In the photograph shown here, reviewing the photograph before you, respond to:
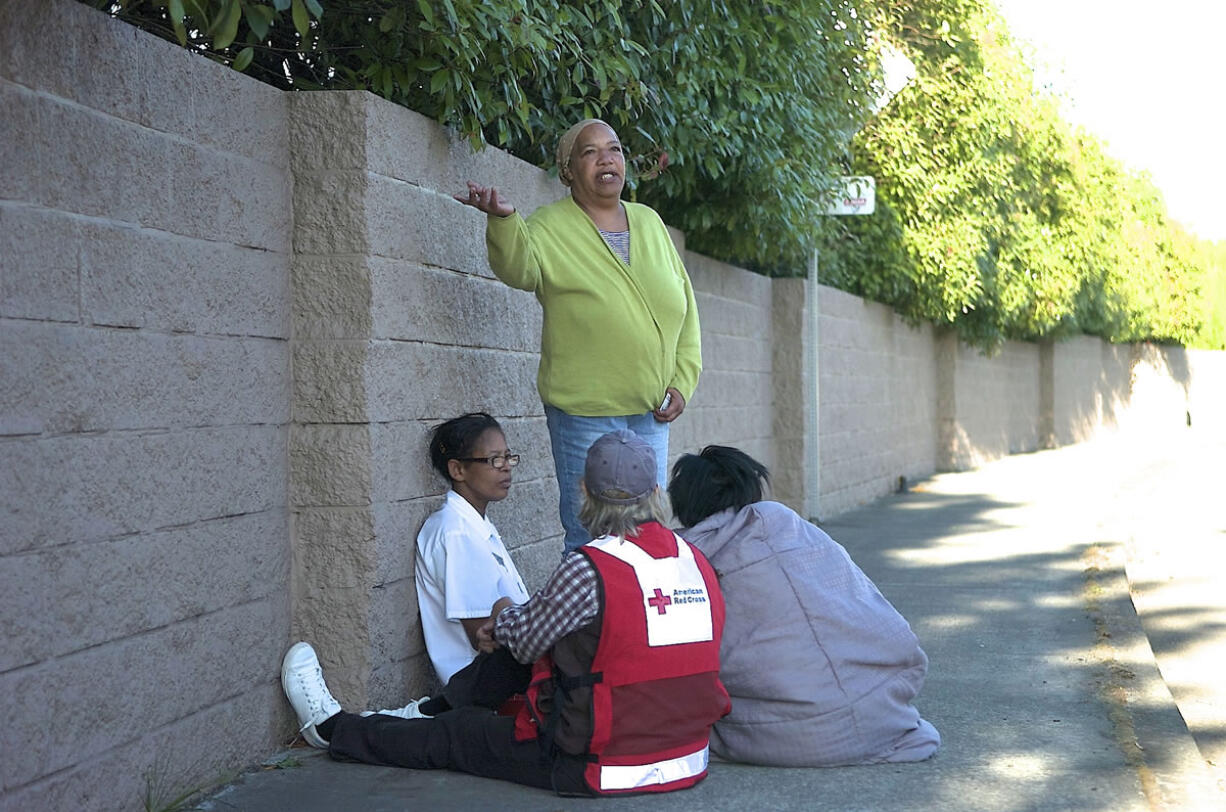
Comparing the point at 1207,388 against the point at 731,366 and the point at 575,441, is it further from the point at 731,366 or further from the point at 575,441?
the point at 575,441

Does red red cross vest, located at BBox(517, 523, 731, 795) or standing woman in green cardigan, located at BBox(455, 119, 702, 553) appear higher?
standing woman in green cardigan, located at BBox(455, 119, 702, 553)

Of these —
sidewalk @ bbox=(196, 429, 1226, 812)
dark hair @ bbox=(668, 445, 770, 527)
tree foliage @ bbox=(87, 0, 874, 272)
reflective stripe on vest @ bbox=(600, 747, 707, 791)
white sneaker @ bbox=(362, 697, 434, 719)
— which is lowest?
sidewalk @ bbox=(196, 429, 1226, 812)

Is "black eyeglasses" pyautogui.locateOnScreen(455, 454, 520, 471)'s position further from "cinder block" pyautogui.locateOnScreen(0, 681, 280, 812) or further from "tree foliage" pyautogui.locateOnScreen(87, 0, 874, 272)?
"tree foliage" pyautogui.locateOnScreen(87, 0, 874, 272)

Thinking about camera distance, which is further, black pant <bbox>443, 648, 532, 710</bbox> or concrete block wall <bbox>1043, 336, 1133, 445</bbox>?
concrete block wall <bbox>1043, 336, 1133, 445</bbox>

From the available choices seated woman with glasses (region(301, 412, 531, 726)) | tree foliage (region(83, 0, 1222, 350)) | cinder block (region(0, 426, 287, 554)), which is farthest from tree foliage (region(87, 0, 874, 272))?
seated woman with glasses (region(301, 412, 531, 726))

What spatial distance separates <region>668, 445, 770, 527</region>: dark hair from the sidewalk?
0.82 meters

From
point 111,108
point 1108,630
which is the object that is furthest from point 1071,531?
point 111,108

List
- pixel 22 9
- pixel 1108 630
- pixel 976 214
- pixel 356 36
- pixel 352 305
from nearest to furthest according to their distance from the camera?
pixel 22 9, pixel 352 305, pixel 356 36, pixel 1108 630, pixel 976 214

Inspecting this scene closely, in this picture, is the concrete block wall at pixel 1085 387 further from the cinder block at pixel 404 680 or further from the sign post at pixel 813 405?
the cinder block at pixel 404 680

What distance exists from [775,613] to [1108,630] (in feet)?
11.2

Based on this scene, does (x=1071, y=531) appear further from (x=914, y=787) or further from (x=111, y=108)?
(x=111, y=108)

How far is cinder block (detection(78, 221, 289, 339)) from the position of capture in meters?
3.73

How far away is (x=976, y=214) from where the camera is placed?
1597 cm

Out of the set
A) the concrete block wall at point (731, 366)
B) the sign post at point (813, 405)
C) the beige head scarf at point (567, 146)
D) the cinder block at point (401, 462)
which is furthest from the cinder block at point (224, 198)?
the sign post at point (813, 405)
